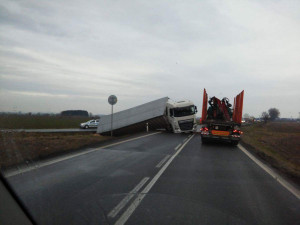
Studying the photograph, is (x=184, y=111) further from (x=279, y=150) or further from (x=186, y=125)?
(x=279, y=150)

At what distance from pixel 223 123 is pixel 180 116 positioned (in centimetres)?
941

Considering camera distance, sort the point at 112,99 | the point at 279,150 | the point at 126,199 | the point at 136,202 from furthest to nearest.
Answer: the point at 112,99, the point at 279,150, the point at 126,199, the point at 136,202

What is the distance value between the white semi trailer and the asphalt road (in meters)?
14.8

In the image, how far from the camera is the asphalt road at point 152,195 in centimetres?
410

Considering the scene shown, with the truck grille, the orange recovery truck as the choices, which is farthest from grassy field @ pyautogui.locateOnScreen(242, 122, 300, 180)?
the truck grille

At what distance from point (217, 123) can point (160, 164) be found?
7658mm

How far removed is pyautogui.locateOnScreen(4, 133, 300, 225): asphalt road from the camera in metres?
4.10

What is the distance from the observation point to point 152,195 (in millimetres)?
5234

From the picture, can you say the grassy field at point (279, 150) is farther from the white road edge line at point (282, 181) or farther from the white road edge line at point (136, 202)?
the white road edge line at point (136, 202)

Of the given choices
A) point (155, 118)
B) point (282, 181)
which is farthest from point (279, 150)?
point (282, 181)

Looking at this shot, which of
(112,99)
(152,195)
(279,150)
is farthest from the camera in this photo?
(112,99)

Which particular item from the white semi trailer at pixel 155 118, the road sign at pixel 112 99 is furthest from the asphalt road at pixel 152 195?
the white semi trailer at pixel 155 118

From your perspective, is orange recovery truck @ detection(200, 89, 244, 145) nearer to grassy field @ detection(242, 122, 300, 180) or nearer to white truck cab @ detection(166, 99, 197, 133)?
grassy field @ detection(242, 122, 300, 180)

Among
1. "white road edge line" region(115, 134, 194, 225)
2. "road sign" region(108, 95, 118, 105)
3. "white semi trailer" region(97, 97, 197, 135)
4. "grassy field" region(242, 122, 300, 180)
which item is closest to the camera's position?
"white road edge line" region(115, 134, 194, 225)
